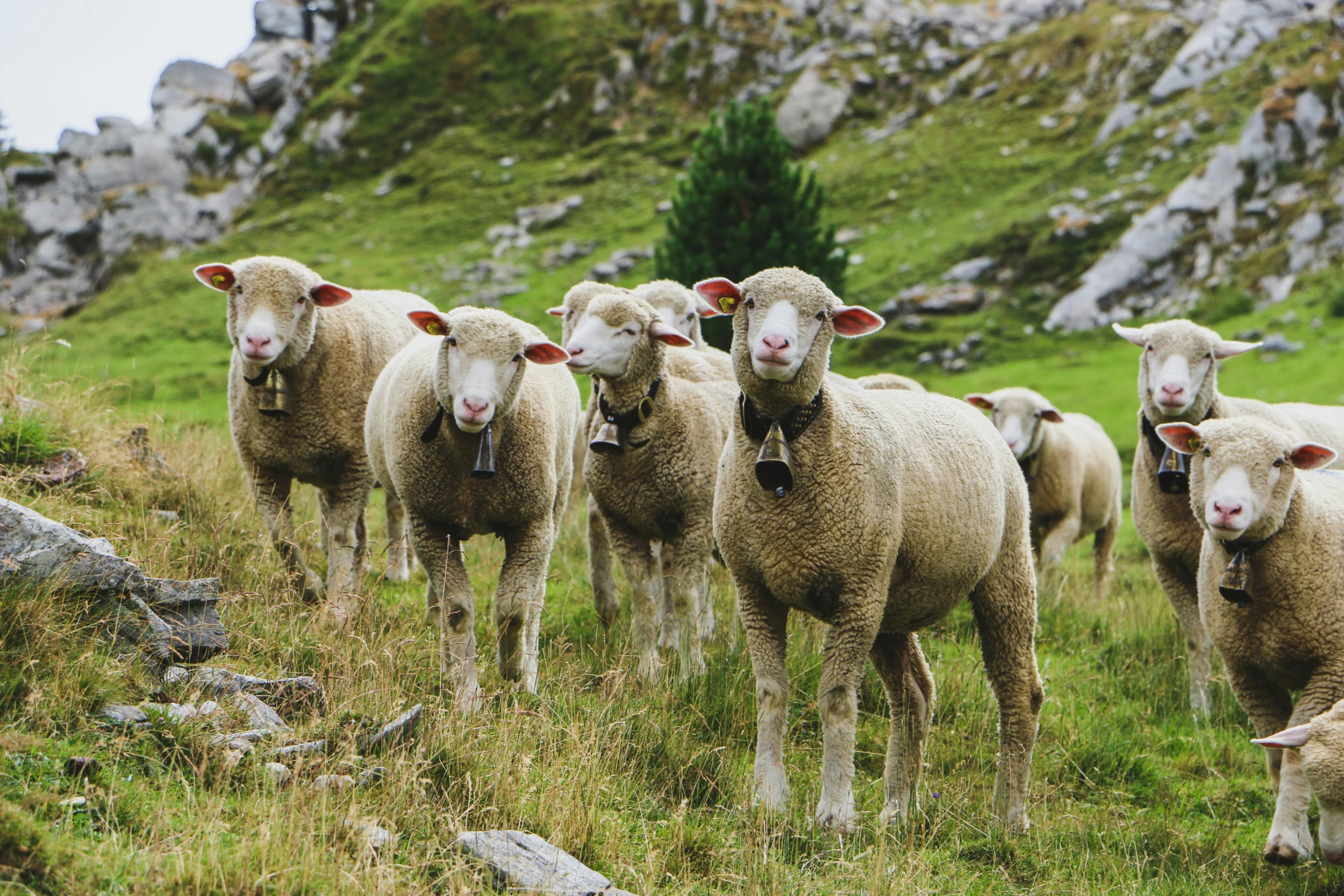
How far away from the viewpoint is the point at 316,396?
7238 mm

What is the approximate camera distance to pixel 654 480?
6.93 metres

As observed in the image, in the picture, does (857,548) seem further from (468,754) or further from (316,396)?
(316,396)

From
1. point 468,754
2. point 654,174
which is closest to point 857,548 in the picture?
point 468,754

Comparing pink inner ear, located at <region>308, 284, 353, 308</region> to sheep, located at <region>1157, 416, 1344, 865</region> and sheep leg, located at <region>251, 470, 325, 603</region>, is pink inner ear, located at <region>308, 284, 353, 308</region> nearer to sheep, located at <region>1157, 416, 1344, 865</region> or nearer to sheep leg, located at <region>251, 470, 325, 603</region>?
sheep leg, located at <region>251, 470, 325, 603</region>

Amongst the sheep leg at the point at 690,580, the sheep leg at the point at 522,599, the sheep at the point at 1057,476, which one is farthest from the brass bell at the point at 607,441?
the sheep at the point at 1057,476

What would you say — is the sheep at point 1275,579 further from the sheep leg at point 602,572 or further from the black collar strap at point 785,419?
the sheep leg at point 602,572

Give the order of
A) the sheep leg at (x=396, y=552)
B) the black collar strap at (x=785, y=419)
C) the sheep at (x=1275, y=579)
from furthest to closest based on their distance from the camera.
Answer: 1. the sheep leg at (x=396, y=552)
2. the sheep at (x=1275, y=579)
3. the black collar strap at (x=785, y=419)

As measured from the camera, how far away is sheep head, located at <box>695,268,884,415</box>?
4.64 meters

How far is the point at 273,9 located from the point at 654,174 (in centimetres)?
3042

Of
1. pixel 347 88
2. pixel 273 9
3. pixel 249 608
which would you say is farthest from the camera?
pixel 273 9

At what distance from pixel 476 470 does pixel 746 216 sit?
1988cm

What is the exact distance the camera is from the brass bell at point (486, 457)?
573cm

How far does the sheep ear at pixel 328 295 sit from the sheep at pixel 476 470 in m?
1.06

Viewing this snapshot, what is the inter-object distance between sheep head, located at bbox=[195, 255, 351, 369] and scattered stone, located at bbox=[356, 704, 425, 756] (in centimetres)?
300
